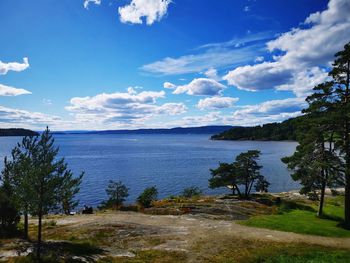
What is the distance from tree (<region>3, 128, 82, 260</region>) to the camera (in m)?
22.0

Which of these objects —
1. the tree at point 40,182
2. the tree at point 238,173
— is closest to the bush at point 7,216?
the tree at point 40,182

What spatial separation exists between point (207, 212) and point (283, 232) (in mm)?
12995

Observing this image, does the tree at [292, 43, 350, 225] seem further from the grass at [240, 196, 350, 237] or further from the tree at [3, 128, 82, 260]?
the tree at [3, 128, 82, 260]

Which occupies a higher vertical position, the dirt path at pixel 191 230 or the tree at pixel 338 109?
the tree at pixel 338 109

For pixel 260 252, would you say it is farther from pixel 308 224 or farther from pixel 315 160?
pixel 315 160

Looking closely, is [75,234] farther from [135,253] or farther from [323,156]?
[323,156]

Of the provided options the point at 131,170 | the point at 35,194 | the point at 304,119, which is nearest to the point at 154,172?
the point at 131,170

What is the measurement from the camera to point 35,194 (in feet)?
72.4

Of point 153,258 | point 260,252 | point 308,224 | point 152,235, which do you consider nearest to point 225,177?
point 308,224

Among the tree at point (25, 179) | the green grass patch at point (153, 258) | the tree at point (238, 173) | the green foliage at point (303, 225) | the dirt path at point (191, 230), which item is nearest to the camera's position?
the green grass patch at point (153, 258)

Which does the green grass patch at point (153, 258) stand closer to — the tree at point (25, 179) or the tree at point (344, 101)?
the tree at point (25, 179)

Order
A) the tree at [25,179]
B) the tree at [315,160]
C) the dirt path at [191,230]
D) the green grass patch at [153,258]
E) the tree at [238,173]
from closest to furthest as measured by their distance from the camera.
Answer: the green grass patch at [153,258], the tree at [25,179], the dirt path at [191,230], the tree at [315,160], the tree at [238,173]

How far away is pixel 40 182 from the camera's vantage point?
73.2 feet

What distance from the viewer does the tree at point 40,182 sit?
22.0 metres
